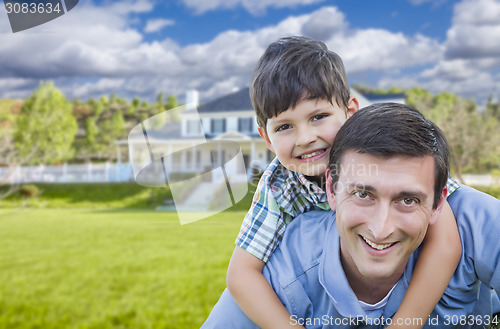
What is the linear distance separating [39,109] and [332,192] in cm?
2897

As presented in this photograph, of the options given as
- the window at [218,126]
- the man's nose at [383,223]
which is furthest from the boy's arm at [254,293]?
the window at [218,126]

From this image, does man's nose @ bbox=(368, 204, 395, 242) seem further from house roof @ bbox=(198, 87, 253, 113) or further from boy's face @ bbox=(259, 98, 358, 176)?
house roof @ bbox=(198, 87, 253, 113)

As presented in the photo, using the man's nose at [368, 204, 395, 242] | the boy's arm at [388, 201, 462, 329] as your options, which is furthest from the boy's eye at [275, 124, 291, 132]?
the boy's arm at [388, 201, 462, 329]

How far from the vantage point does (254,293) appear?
85.0 inches

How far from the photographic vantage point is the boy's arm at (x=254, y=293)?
6.84ft

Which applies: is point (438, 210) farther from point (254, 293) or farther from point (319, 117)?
point (254, 293)

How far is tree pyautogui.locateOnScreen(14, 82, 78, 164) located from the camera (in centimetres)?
2741

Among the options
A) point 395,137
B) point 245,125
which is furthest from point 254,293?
point 245,125

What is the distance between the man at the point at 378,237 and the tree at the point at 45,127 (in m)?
27.8

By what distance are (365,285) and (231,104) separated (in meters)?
21.5

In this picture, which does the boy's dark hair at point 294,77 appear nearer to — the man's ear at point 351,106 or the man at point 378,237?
the man's ear at point 351,106

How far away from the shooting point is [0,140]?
25.5 meters

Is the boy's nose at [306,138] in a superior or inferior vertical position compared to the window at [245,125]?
superior

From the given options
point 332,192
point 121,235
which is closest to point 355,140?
point 332,192
